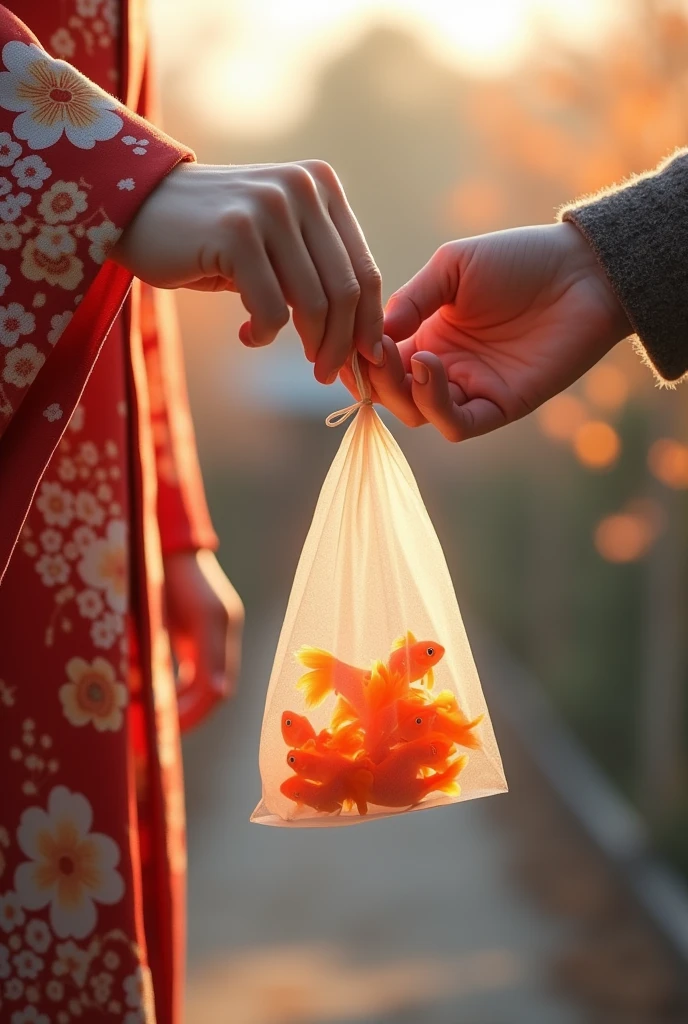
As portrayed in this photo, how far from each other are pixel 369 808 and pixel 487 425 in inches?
20.3

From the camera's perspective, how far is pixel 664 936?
3908 mm

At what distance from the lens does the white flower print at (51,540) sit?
135cm

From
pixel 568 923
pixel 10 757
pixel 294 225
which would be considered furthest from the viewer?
pixel 568 923

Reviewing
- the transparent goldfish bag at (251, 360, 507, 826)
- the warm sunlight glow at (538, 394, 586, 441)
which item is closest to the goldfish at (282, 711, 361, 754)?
the transparent goldfish bag at (251, 360, 507, 826)

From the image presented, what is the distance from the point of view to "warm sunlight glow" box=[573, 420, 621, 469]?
4.98 m

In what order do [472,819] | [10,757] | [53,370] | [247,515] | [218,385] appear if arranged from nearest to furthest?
[53,370], [10,757], [472,819], [247,515], [218,385]

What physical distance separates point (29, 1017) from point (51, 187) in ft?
3.13

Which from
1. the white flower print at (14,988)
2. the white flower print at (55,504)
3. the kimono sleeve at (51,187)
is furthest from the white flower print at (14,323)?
the white flower print at (14,988)

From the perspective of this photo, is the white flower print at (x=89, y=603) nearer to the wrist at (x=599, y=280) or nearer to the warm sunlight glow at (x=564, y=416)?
the wrist at (x=599, y=280)

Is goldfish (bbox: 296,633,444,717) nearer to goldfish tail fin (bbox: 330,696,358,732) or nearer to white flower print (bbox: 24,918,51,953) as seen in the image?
goldfish tail fin (bbox: 330,696,358,732)

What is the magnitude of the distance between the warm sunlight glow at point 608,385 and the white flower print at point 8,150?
4060mm

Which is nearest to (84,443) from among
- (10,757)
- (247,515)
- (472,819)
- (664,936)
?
(10,757)

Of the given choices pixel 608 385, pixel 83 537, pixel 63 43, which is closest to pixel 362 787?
pixel 83 537

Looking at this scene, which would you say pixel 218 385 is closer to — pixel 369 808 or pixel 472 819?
pixel 472 819
